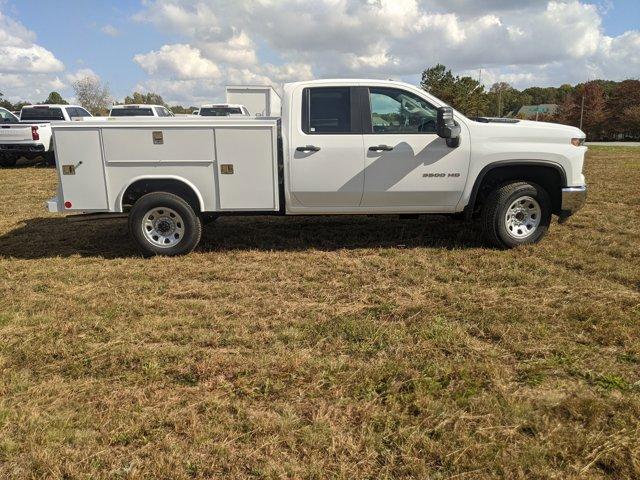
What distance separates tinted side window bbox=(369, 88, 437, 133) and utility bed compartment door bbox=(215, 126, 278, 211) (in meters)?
1.23

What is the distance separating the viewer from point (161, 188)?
572cm

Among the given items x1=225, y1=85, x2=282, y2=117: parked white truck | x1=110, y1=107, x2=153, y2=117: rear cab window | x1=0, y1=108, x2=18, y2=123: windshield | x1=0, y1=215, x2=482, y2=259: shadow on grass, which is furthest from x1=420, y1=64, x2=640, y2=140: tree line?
x1=0, y1=215, x2=482, y2=259: shadow on grass

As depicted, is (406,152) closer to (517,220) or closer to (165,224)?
(517,220)

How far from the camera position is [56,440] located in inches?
104

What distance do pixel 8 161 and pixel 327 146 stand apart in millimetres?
14532

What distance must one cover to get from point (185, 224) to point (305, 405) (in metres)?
3.34

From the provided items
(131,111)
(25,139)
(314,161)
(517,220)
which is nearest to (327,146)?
(314,161)

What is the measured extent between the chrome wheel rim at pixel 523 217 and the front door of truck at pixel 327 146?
1817 millimetres

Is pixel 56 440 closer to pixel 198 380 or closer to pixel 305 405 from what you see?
pixel 198 380

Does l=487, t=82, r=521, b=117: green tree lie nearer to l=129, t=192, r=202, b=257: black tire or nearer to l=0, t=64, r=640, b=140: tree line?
l=0, t=64, r=640, b=140: tree line

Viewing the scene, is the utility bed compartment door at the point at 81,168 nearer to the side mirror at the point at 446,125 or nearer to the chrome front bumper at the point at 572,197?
the side mirror at the point at 446,125

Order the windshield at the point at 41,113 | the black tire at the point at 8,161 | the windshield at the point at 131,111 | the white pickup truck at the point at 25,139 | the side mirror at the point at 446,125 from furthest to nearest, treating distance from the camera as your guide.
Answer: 1. the windshield at the point at 131,111
2. the windshield at the point at 41,113
3. the black tire at the point at 8,161
4. the white pickup truck at the point at 25,139
5. the side mirror at the point at 446,125

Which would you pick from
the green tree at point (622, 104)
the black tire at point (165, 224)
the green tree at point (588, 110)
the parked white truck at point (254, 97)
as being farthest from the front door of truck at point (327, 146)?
the green tree at point (622, 104)

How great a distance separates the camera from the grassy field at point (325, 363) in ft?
8.32
